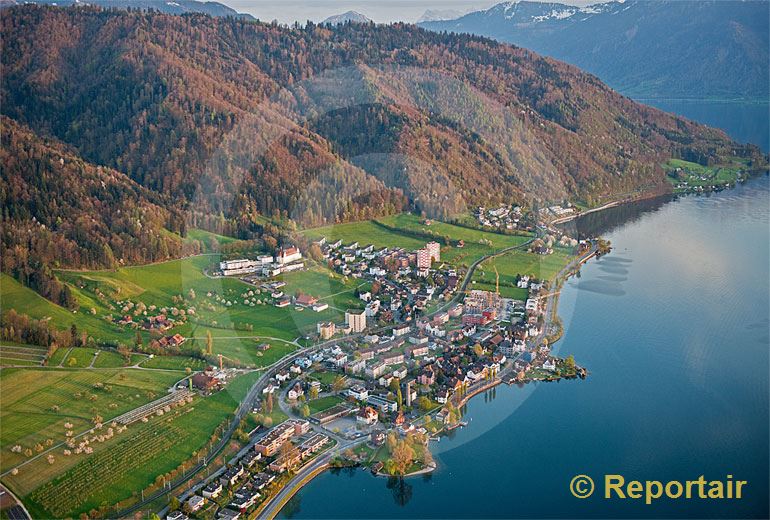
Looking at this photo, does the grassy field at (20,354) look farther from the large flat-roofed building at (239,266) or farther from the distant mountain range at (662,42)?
the distant mountain range at (662,42)

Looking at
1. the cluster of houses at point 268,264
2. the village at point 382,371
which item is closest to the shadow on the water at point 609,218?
the village at point 382,371

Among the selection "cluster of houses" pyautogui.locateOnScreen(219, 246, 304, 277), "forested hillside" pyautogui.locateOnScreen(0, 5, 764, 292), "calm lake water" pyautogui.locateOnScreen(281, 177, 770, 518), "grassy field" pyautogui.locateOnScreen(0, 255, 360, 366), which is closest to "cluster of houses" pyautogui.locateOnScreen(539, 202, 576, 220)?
"forested hillside" pyautogui.locateOnScreen(0, 5, 764, 292)

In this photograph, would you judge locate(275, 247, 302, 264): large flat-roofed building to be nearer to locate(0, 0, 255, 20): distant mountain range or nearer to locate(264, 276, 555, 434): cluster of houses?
locate(264, 276, 555, 434): cluster of houses

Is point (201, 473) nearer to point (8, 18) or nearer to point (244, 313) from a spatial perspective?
point (244, 313)

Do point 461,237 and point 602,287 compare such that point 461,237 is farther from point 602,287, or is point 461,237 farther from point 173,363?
point 173,363

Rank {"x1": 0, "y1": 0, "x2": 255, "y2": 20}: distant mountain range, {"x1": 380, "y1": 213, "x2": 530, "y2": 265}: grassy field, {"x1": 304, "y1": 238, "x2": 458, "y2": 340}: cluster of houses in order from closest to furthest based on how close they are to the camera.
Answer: {"x1": 304, "y1": 238, "x2": 458, "y2": 340}: cluster of houses → {"x1": 380, "y1": 213, "x2": 530, "y2": 265}: grassy field → {"x1": 0, "y1": 0, "x2": 255, "y2": 20}: distant mountain range
